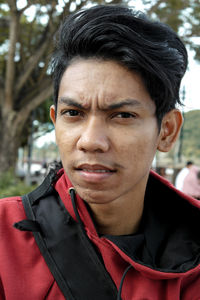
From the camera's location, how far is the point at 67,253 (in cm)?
167

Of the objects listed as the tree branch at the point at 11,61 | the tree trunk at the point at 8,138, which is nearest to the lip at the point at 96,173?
the tree branch at the point at 11,61

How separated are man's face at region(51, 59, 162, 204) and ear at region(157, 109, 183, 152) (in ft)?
0.81

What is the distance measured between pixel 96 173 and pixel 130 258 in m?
A: 0.45

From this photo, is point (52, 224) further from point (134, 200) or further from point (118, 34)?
point (118, 34)

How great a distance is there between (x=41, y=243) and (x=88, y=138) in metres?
0.57

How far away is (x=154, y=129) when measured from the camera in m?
1.84

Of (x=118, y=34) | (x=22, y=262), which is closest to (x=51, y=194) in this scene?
(x=22, y=262)

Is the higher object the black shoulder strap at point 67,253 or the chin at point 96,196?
the chin at point 96,196

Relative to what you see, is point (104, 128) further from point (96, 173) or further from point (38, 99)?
point (38, 99)

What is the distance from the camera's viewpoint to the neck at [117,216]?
1926 millimetres

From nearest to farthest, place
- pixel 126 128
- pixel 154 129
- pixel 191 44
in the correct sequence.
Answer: pixel 126 128, pixel 154 129, pixel 191 44

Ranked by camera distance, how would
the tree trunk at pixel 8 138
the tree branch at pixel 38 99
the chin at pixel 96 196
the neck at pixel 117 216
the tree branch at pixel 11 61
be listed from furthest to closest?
the tree trunk at pixel 8 138
the tree branch at pixel 38 99
the tree branch at pixel 11 61
the neck at pixel 117 216
the chin at pixel 96 196

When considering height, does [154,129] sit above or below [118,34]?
below

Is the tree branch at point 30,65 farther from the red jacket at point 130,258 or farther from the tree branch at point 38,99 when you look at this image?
the red jacket at point 130,258
